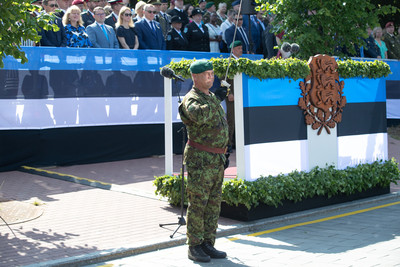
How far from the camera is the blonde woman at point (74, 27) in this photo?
40.7ft

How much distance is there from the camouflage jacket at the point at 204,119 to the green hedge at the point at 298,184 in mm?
1533

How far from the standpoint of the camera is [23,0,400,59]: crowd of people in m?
12.5

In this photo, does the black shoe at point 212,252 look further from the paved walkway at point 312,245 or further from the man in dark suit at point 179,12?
the man in dark suit at point 179,12

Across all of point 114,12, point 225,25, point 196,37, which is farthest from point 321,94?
point 225,25

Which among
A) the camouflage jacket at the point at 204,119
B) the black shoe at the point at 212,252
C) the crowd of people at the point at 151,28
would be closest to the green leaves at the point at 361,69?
the crowd of people at the point at 151,28

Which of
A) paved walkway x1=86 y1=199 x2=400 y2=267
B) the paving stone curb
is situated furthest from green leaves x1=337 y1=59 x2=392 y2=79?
paved walkway x1=86 y1=199 x2=400 y2=267

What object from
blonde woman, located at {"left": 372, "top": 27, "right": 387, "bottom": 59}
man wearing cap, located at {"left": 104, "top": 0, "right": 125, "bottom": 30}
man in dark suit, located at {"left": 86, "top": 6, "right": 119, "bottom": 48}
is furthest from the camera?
blonde woman, located at {"left": 372, "top": 27, "right": 387, "bottom": 59}

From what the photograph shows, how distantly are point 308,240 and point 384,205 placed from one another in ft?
9.08

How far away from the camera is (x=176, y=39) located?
14305 mm

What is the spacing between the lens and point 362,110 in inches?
387

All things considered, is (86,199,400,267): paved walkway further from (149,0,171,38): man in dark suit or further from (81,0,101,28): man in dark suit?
(149,0,171,38): man in dark suit

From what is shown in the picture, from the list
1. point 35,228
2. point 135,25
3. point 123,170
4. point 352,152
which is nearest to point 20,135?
point 123,170

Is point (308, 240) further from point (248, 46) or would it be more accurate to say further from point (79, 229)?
point (248, 46)

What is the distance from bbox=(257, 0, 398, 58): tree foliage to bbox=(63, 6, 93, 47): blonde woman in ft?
13.4
